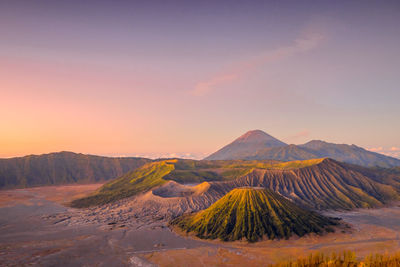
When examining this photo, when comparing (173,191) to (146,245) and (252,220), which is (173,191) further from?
(146,245)

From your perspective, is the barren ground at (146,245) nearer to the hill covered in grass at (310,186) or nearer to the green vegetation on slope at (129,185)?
the hill covered in grass at (310,186)

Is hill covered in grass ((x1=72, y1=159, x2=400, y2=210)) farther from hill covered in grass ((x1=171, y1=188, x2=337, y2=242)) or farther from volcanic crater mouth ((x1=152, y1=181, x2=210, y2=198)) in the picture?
hill covered in grass ((x1=171, y1=188, x2=337, y2=242))

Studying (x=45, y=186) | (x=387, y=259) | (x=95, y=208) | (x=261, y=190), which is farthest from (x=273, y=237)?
(x=45, y=186)

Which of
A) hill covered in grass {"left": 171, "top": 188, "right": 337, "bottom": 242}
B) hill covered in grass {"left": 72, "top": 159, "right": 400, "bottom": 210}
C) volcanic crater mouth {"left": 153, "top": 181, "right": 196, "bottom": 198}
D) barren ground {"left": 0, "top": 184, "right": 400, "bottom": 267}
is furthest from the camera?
volcanic crater mouth {"left": 153, "top": 181, "right": 196, "bottom": 198}

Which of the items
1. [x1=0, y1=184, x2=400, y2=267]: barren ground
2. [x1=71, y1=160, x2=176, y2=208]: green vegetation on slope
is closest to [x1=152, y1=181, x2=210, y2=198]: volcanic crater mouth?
[x1=71, y1=160, x2=176, y2=208]: green vegetation on slope

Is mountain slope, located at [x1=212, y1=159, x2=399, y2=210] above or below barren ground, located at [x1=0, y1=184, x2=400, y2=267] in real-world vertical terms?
above

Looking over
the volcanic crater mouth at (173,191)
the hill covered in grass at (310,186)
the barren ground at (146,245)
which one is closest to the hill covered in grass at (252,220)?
the barren ground at (146,245)

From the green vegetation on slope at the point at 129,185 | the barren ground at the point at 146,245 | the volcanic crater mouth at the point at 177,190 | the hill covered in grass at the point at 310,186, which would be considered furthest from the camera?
the green vegetation on slope at the point at 129,185

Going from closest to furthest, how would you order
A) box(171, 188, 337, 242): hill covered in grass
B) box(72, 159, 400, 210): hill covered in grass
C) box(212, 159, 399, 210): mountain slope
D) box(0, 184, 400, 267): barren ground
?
box(0, 184, 400, 267): barren ground < box(171, 188, 337, 242): hill covered in grass < box(72, 159, 400, 210): hill covered in grass < box(212, 159, 399, 210): mountain slope
